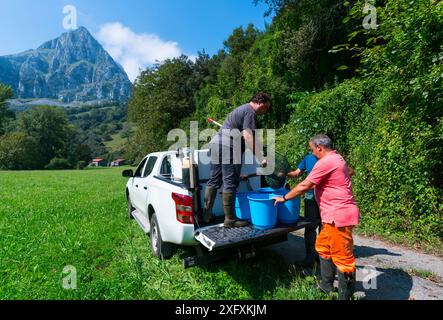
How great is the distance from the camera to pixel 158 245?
4.53 metres

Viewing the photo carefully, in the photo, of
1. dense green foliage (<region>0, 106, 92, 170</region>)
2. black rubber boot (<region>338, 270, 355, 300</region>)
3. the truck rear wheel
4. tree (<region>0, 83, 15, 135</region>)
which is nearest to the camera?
black rubber boot (<region>338, 270, 355, 300</region>)

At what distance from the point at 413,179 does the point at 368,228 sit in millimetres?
1411

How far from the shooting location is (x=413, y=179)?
18.4ft

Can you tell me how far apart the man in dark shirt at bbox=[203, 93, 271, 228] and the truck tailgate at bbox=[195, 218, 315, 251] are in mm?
150

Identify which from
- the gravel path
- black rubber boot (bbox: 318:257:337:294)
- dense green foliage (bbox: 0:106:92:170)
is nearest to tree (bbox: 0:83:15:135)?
dense green foliage (bbox: 0:106:92:170)

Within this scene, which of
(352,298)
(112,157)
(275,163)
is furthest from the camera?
(112,157)

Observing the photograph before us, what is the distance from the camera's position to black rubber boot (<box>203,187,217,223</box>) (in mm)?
3842

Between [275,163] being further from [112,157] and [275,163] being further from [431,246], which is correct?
[112,157]

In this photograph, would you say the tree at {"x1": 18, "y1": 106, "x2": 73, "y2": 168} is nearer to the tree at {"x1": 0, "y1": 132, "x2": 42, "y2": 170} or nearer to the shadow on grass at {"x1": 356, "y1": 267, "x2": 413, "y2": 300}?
the tree at {"x1": 0, "y1": 132, "x2": 42, "y2": 170}

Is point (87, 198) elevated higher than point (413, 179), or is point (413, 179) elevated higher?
point (413, 179)

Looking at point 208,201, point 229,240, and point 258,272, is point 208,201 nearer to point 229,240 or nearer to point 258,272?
point 229,240

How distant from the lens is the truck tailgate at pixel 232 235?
3.22m

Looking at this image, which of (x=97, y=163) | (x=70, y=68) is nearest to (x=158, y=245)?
(x=97, y=163)
